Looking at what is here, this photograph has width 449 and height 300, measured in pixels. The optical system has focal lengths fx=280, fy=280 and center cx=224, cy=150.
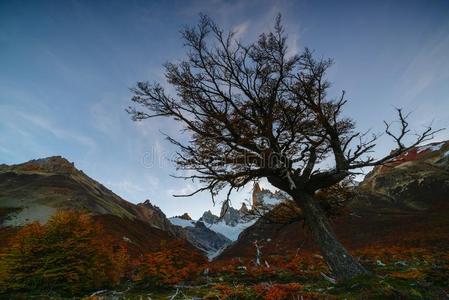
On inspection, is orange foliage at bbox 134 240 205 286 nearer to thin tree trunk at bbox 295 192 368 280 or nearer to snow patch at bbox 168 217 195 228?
thin tree trunk at bbox 295 192 368 280

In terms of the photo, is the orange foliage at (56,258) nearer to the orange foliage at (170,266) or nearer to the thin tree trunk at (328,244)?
the orange foliage at (170,266)

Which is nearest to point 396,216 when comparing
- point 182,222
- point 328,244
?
point 328,244

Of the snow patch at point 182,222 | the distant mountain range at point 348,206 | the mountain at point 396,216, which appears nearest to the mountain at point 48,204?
the distant mountain range at point 348,206

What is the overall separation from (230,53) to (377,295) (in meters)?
7.44

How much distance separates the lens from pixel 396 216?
161 ft

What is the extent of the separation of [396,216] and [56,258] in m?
53.7

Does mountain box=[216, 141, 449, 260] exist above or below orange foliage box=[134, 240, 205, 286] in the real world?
above

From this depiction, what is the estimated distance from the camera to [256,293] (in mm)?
7250

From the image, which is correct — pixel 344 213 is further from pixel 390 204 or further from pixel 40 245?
pixel 390 204

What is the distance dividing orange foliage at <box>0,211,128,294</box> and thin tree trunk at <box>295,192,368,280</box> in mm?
8160

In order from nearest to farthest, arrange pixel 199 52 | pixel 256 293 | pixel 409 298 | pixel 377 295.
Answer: pixel 409 298 < pixel 377 295 < pixel 256 293 < pixel 199 52

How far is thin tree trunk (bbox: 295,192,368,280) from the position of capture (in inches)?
292

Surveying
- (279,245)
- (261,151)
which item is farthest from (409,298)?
(279,245)

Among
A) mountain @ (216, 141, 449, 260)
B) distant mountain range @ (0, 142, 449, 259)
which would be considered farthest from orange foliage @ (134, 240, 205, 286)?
distant mountain range @ (0, 142, 449, 259)
